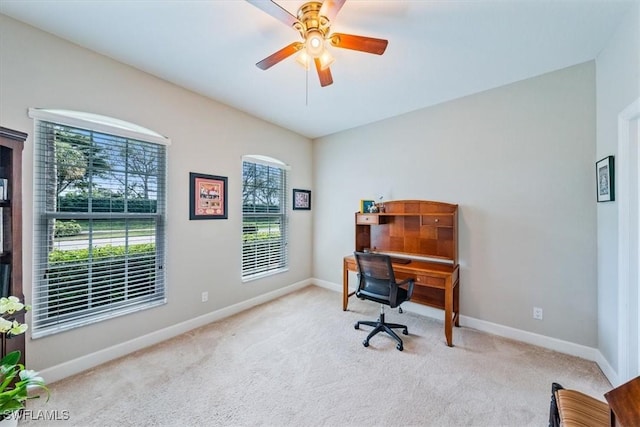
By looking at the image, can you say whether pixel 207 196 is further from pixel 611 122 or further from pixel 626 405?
pixel 611 122

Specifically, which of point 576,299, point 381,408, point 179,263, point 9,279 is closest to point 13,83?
point 9,279

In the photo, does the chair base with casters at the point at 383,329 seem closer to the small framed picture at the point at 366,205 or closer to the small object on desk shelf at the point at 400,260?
the small object on desk shelf at the point at 400,260

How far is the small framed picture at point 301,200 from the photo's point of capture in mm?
4215

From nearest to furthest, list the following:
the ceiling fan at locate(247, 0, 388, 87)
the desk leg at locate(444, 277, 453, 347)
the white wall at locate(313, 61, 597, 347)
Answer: the ceiling fan at locate(247, 0, 388, 87) → the white wall at locate(313, 61, 597, 347) → the desk leg at locate(444, 277, 453, 347)

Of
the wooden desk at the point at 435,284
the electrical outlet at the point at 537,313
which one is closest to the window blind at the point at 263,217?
the wooden desk at the point at 435,284

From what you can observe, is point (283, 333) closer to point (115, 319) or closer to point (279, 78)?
point (115, 319)

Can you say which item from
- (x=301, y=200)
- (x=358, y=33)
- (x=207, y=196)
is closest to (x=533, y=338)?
(x=358, y=33)

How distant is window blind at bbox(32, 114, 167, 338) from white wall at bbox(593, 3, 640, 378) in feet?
12.8

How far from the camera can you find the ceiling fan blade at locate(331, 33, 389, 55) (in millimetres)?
1603


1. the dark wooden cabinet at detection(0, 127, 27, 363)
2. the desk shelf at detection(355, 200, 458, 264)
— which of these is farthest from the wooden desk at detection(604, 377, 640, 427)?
the dark wooden cabinet at detection(0, 127, 27, 363)

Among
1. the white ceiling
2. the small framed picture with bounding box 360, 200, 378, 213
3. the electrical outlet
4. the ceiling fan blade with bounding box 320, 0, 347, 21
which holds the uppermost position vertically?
the white ceiling

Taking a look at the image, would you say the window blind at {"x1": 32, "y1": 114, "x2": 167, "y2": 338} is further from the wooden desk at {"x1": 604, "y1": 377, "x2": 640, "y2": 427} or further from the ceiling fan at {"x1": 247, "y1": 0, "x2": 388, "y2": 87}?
the wooden desk at {"x1": 604, "y1": 377, "x2": 640, "y2": 427}

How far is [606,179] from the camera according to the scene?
Answer: 2.00 meters

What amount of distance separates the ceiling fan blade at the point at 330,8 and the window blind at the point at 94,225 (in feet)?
6.82
